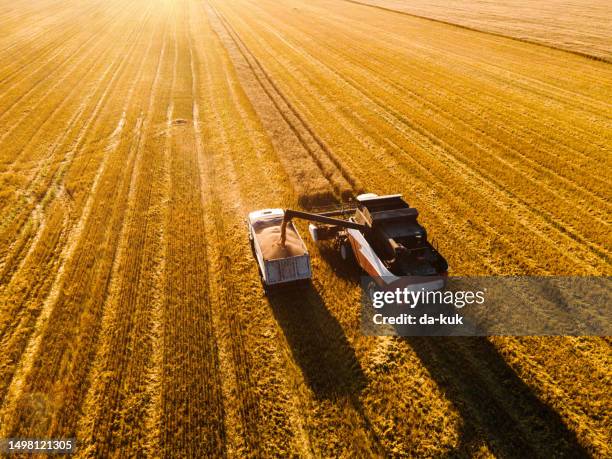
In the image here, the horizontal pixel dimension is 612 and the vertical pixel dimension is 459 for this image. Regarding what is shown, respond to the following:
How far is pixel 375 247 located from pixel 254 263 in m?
4.33

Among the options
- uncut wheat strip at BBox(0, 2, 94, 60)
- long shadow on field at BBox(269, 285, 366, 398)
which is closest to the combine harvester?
long shadow on field at BBox(269, 285, 366, 398)

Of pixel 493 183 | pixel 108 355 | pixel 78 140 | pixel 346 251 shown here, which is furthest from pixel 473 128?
pixel 78 140

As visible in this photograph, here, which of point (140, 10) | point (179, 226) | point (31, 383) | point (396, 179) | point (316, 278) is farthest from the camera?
point (140, 10)

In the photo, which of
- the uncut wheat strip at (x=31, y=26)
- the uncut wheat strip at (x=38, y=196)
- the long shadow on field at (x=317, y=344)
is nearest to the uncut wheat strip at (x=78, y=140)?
the uncut wheat strip at (x=38, y=196)

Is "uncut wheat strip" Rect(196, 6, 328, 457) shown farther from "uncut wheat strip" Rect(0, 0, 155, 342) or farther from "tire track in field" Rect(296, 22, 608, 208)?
"tire track in field" Rect(296, 22, 608, 208)

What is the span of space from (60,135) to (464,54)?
3628cm

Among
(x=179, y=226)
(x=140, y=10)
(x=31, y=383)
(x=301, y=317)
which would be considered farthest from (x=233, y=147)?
(x=140, y=10)

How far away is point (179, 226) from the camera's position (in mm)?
14750

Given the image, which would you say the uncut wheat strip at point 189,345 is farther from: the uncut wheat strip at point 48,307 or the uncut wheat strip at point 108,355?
the uncut wheat strip at point 48,307

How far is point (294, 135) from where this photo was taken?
22.5 meters

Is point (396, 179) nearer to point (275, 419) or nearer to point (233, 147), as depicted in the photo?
point (233, 147)

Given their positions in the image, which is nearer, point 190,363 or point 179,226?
point 190,363

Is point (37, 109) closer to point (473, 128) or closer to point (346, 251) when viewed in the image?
point (346, 251)

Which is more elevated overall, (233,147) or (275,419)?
(233,147)
